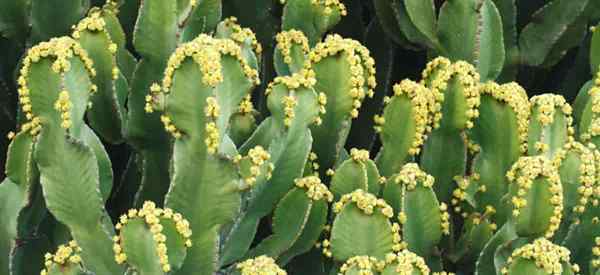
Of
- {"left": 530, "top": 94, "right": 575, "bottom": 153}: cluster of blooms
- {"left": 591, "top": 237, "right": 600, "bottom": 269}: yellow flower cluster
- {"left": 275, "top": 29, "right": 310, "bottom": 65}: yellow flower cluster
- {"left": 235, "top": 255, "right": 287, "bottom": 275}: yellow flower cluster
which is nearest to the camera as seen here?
{"left": 235, "top": 255, "right": 287, "bottom": 275}: yellow flower cluster

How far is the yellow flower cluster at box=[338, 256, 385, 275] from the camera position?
2059 millimetres

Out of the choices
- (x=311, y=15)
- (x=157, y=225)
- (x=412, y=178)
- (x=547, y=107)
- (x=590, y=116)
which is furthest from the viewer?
(x=311, y=15)

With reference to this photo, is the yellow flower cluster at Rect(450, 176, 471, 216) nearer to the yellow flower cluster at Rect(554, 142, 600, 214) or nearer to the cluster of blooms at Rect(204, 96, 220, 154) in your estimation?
the yellow flower cluster at Rect(554, 142, 600, 214)

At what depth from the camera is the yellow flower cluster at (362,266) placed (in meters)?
2.06

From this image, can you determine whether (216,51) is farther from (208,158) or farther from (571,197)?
(571,197)

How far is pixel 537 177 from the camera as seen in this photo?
2.18 m

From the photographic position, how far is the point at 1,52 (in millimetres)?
3000

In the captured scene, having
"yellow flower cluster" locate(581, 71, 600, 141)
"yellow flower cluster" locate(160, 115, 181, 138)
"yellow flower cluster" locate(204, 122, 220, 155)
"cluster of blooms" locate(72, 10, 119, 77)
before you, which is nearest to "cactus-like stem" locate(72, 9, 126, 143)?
"cluster of blooms" locate(72, 10, 119, 77)

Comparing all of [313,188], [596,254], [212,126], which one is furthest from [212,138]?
[596,254]

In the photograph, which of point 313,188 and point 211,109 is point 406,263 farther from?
point 211,109

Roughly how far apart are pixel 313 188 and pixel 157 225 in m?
0.39

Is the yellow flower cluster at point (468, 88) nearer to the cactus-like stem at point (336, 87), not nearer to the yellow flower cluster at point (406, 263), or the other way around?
the cactus-like stem at point (336, 87)

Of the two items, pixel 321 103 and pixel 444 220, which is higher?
pixel 321 103

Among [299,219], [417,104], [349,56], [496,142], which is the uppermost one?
[349,56]
